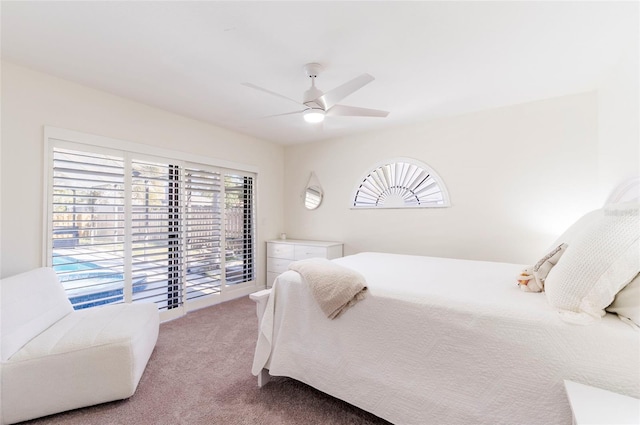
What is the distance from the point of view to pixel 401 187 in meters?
3.73

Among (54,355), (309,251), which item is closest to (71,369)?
(54,355)

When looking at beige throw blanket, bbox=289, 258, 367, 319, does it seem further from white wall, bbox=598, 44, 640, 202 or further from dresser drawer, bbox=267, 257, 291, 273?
dresser drawer, bbox=267, 257, 291, 273

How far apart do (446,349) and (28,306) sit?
264 cm

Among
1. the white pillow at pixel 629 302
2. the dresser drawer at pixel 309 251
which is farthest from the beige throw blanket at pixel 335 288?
the dresser drawer at pixel 309 251

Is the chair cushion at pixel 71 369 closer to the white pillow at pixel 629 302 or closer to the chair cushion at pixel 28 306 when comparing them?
the chair cushion at pixel 28 306

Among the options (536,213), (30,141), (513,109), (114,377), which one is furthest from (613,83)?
(30,141)

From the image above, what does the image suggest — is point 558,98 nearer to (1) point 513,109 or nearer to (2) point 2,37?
(1) point 513,109

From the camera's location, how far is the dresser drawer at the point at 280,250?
4172 millimetres

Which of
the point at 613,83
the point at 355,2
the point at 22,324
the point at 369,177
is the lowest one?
the point at 22,324

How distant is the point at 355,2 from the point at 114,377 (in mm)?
2706

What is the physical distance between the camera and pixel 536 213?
2916mm

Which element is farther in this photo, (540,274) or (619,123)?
(619,123)

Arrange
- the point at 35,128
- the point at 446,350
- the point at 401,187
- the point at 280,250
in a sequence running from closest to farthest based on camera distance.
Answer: the point at 446,350
the point at 35,128
the point at 401,187
the point at 280,250

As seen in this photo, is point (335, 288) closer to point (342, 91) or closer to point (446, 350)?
point (446, 350)
